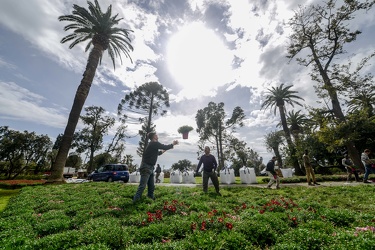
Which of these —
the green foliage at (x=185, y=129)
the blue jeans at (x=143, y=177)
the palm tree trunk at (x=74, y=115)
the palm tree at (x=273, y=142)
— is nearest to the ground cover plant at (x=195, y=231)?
the blue jeans at (x=143, y=177)

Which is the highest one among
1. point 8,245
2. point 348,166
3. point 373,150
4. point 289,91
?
point 289,91

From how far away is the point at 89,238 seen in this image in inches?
152

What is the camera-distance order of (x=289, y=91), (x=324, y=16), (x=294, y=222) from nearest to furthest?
(x=294, y=222) → (x=324, y=16) → (x=289, y=91)

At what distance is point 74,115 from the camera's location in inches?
717

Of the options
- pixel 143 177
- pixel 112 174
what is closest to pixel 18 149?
pixel 112 174

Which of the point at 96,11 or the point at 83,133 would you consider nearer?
the point at 96,11

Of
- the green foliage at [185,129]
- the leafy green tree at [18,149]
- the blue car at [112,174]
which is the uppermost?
the leafy green tree at [18,149]

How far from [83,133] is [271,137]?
49.7 m

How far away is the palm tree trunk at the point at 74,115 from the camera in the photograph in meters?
16.8

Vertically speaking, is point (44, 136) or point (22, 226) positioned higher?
point (44, 136)

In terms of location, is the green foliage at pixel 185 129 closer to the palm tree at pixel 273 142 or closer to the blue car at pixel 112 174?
the blue car at pixel 112 174

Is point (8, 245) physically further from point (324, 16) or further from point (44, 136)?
point (44, 136)

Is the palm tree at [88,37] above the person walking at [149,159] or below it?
above

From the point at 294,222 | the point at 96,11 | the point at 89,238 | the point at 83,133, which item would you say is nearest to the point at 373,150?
the point at 294,222
